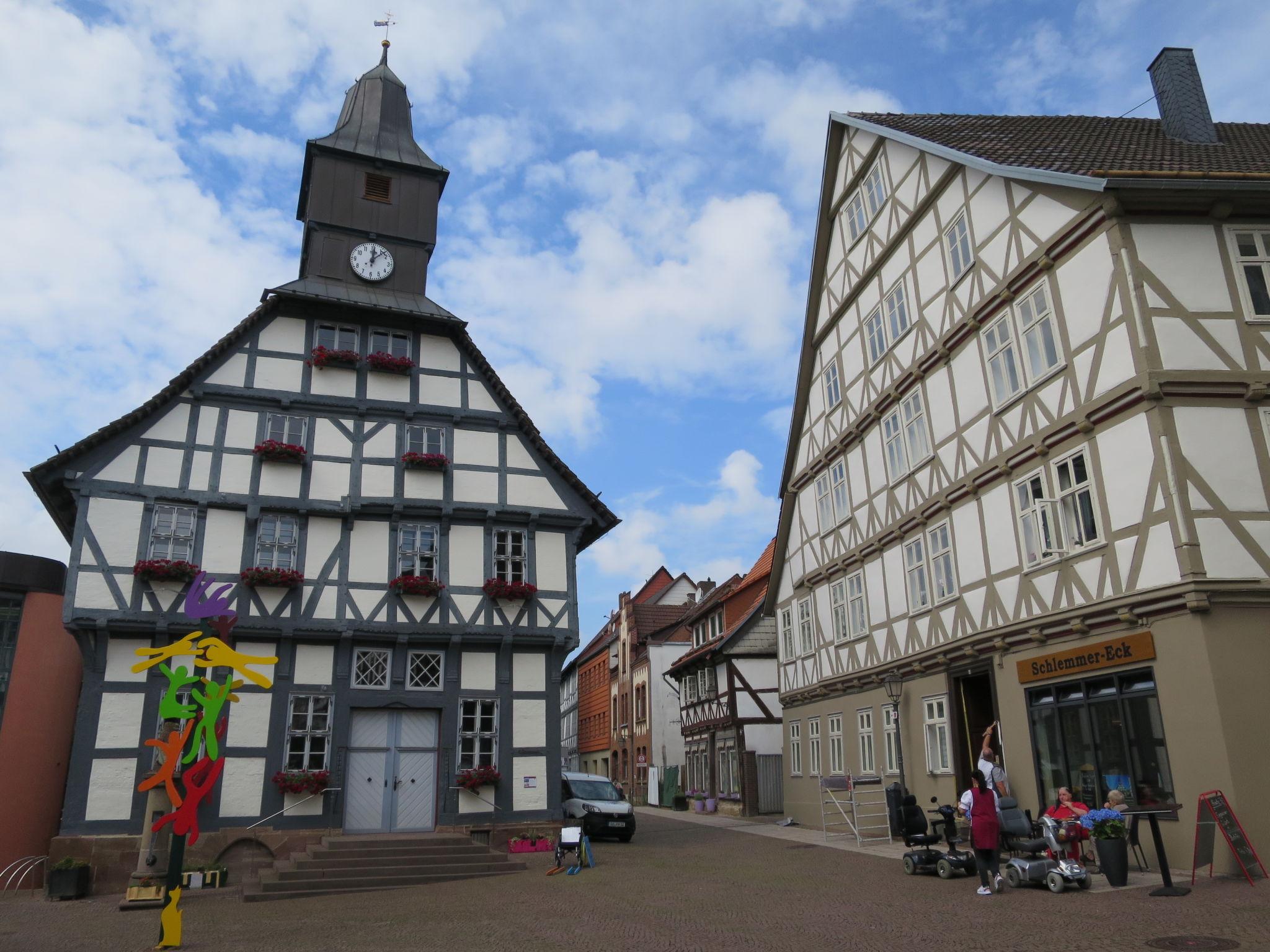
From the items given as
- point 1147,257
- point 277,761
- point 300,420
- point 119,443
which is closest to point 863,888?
point 1147,257

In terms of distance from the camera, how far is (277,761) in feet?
59.6

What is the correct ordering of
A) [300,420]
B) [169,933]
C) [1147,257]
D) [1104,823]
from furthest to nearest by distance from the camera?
[300,420]
[1147,257]
[1104,823]
[169,933]

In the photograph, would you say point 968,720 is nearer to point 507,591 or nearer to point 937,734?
point 937,734

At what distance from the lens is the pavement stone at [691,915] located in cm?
903

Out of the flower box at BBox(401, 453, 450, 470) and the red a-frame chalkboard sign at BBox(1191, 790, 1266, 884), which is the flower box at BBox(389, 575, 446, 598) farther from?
the red a-frame chalkboard sign at BBox(1191, 790, 1266, 884)

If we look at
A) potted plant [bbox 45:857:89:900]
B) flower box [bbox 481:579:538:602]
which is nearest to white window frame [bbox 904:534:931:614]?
flower box [bbox 481:579:538:602]

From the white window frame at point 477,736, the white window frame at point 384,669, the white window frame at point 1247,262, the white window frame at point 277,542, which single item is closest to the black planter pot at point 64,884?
the white window frame at point 384,669

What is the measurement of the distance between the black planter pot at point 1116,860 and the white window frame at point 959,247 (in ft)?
32.9

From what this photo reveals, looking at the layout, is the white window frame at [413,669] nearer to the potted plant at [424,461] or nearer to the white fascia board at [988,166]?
the potted plant at [424,461]

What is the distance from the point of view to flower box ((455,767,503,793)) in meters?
18.8

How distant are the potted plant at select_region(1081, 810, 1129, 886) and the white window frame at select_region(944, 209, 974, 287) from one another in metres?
9.77

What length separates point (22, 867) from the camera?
58.8 ft

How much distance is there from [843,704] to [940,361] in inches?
347

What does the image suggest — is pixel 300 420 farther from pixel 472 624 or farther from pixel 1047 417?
pixel 1047 417
